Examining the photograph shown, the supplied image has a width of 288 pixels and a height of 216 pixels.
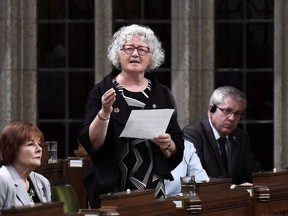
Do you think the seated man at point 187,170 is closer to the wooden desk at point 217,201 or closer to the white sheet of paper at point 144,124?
the wooden desk at point 217,201

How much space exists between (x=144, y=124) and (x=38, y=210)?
1421 millimetres

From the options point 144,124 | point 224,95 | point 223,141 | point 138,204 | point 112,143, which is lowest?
point 138,204

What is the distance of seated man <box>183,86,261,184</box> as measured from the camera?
8.80 m

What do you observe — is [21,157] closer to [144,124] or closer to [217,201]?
[144,124]

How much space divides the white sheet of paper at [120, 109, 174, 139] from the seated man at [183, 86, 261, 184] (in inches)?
84.9

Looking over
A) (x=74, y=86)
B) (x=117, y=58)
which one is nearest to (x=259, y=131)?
(x=74, y=86)

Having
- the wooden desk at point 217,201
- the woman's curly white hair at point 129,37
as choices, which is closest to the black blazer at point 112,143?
the woman's curly white hair at point 129,37

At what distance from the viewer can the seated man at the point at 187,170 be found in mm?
8180

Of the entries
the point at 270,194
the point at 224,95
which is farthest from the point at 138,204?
the point at 224,95

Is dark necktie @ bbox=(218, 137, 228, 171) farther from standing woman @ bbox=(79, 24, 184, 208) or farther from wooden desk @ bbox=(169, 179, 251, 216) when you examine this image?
standing woman @ bbox=(79, 24, 184, 208)

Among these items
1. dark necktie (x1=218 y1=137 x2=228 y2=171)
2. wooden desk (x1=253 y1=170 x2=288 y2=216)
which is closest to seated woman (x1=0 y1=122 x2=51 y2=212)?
wooden desk (x1=253 y1=170 x2=288 y2=216)

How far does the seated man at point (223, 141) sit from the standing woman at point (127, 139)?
1980 millimetres

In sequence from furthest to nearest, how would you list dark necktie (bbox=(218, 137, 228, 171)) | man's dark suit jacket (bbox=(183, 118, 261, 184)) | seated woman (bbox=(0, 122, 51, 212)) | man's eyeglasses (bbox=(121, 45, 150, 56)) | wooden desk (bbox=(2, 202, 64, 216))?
dark necktie (bbox=(218, 137, 228, 171)) < man's dark suit jacket (bbox=(183, 118, 261, 184)) < man's eyeglasses (bbox=(121, 45, 150, 56)) < seated woman (bbox=(0, 122, 51, 212)) < wooden desk (bbox=(2, 202, 64, 216))

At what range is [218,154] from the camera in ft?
29.0
